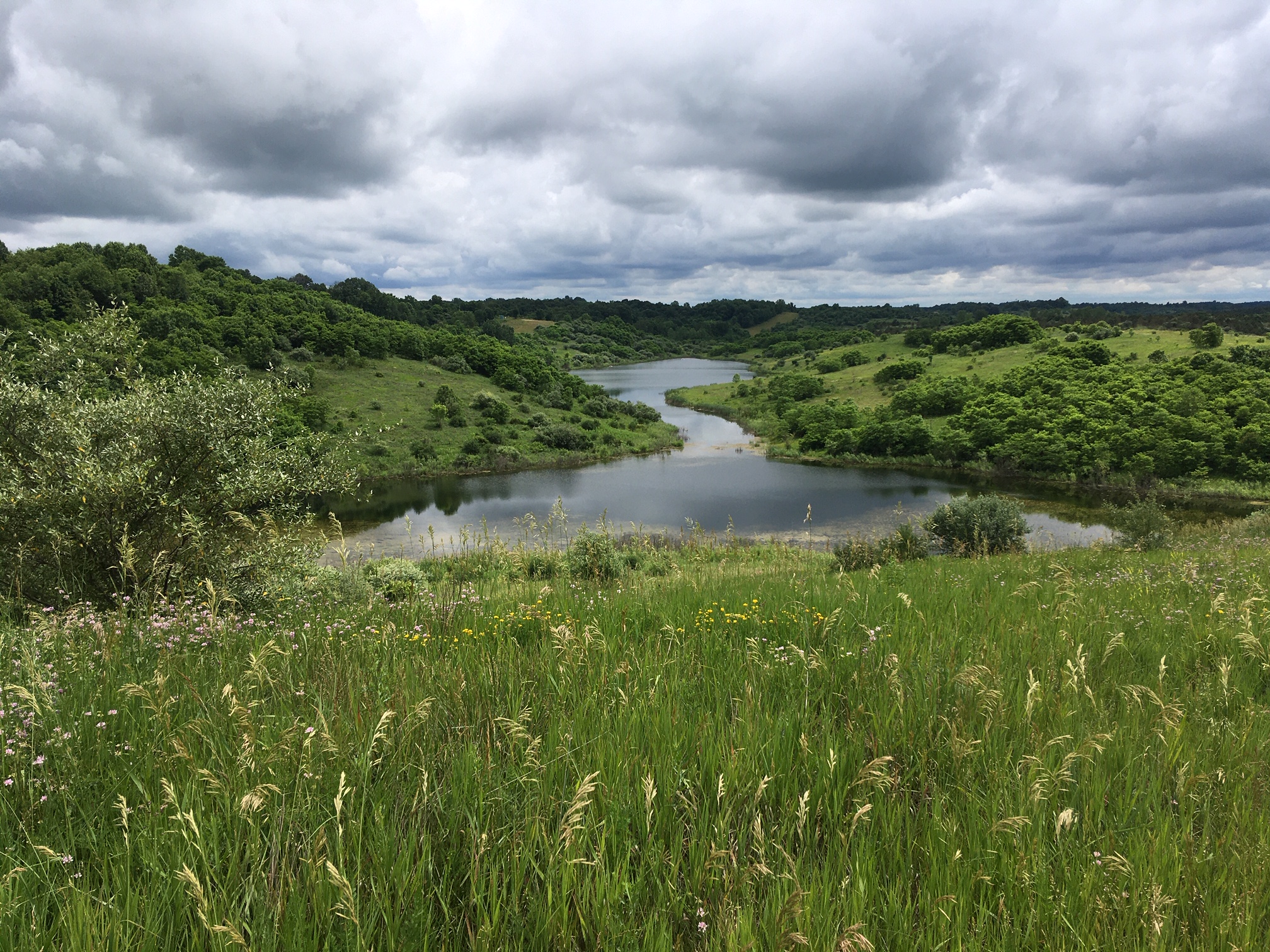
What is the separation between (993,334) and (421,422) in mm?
90326

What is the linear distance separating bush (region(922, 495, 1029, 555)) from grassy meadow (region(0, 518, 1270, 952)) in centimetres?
2002

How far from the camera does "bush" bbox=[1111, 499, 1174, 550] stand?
59.2ft

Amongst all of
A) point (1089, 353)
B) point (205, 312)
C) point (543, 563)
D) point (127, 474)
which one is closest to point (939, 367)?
point (1089, 353)

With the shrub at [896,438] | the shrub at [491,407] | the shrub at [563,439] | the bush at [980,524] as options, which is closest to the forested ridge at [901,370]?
the shrub at [896,438]

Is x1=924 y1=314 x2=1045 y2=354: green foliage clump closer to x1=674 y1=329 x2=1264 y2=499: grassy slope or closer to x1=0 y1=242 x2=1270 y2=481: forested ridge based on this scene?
x1=0 y1=242 x2=1270 y2=481: forested ridge

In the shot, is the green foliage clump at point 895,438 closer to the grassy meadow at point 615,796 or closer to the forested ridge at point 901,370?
the forested ridge at point 901,370

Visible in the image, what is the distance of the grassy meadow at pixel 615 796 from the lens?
1729mm

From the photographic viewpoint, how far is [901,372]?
8706cm

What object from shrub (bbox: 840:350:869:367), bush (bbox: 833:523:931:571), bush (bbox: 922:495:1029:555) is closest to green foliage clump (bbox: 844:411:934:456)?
bush (bbox: 922:495:1029:555)

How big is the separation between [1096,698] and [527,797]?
3182 millimetres

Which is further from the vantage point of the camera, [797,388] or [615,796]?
[797,388]

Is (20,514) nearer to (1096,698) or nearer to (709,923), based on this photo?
(709,923)

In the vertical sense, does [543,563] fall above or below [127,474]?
below

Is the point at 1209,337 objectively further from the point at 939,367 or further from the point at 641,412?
the point at 641,412
